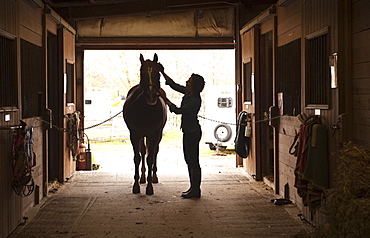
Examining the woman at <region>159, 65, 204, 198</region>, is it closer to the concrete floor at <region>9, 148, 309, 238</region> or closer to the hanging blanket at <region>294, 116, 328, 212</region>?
the concrete floor at <region>9, 148, 309, 238</region>

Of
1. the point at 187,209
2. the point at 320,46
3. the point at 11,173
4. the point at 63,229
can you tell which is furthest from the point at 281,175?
the point at 11,173

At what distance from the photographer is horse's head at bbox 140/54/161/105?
266 inches

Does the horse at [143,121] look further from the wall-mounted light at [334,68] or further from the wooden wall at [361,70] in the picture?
the wooden wall at [361,70]

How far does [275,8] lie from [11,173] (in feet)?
13.0

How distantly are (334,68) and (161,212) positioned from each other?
2600mm

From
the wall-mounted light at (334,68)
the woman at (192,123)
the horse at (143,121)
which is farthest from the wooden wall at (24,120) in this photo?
the wall-mounted light at (334,68)

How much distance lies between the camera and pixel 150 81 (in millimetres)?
6789

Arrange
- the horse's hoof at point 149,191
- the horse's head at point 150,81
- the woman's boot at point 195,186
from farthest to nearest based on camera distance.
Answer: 1. the horse's hoof at point 149,191
2. the woman's boot at point 195,186
3. the horse's head at point 150,81

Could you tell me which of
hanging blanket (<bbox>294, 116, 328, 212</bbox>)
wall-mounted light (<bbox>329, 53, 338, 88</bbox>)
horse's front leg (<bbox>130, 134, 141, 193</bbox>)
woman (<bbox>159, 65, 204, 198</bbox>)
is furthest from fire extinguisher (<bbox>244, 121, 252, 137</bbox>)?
wall-mounted light (<bbox>329, 53, 338, 88</bbox>)

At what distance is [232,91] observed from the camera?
49.8 ft

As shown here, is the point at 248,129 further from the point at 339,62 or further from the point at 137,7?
the point at 339,62

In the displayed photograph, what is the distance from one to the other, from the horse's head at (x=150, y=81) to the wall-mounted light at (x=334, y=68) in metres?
2.64

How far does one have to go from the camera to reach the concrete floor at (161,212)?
5.23m

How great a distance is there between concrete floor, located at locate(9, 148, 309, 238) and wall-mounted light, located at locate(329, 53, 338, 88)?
146 centimetres
